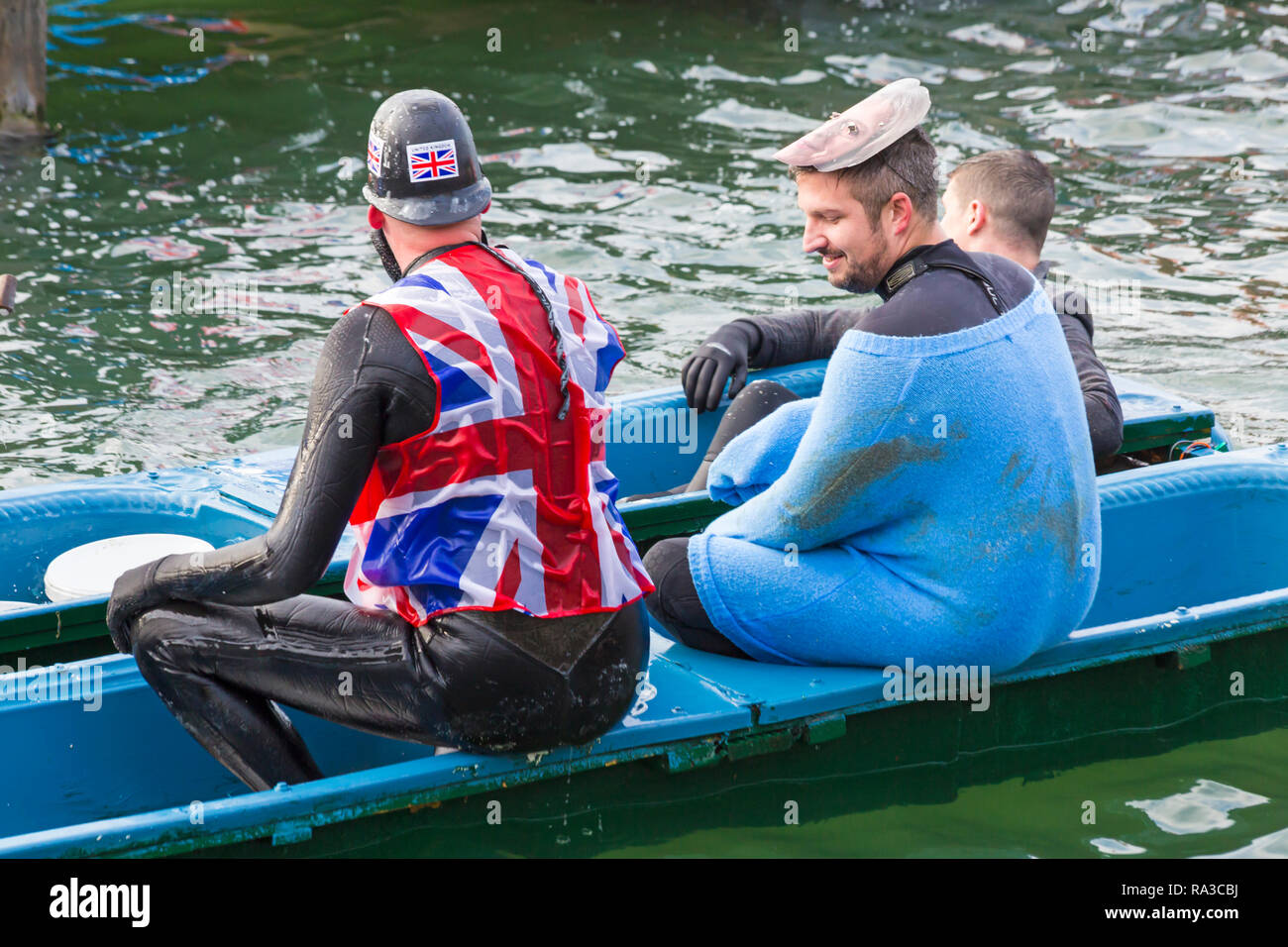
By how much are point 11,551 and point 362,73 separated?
674 centimetres

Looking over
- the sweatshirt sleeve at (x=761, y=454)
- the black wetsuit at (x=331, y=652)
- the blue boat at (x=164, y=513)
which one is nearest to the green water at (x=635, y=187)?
the black wetsuit at (x=331, y=652)

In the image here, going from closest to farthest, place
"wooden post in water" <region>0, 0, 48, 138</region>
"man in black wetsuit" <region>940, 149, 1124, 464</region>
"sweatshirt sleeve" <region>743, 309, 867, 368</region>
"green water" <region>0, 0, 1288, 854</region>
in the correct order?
"man in black wetsuit" <region>940, 149, 1124, 464</region>
"sweatshirt sleeve" <region>743, 309, 867, 368</region>
"green water" <region>0, 0, 1288, 854</region>
"wooden post in water" <region>0, 0, 48, 138</region>

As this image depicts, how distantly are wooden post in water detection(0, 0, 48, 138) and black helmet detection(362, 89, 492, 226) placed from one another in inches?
251

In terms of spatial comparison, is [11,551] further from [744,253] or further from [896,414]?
[744,253]

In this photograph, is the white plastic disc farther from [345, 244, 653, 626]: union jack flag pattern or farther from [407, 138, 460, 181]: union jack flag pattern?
[407, 138, 460, 181]: union jack flag pattern

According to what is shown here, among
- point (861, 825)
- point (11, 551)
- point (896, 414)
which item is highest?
point (896, 414)

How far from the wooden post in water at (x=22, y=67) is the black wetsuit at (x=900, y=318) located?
573cm

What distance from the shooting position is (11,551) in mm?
3918

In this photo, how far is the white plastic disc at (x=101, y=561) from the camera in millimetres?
3598

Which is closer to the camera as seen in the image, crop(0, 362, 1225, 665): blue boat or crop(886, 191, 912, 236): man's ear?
crop(886, 191, 912, 236): man's ear

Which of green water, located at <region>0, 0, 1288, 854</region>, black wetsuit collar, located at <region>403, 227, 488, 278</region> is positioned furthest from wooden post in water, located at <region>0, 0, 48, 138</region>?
black wetsuit collar, located at <region>403, 227, 488, 278</region>

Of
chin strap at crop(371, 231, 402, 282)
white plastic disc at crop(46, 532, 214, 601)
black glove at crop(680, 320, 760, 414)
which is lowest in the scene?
white plastic disc at crop(46, 532, 214, 601)

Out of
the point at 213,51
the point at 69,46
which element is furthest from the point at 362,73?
the point at 69,46

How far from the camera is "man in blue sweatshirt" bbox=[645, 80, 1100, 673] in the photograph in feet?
9.29
